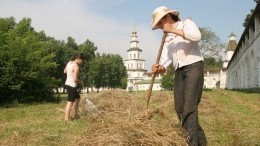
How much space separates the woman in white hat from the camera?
4.38 meters

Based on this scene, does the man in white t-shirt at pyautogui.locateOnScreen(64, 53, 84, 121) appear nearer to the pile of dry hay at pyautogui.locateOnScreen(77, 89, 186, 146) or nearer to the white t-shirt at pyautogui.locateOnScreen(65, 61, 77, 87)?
the white t-shirt at pyautogui.locateOnScreen(65, 61, 77, 87)

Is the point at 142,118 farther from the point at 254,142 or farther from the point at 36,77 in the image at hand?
the point at 36,77

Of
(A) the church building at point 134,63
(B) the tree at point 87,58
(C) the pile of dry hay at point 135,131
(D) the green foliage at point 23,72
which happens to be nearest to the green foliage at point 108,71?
(B) the tree at point 87,58

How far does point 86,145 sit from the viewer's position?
4441 mm

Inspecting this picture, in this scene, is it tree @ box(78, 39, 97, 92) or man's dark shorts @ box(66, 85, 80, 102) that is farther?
tree @ box(78, 39, 97, 92)

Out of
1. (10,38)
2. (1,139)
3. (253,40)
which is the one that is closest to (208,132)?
(1,139)

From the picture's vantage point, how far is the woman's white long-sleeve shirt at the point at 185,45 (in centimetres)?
433

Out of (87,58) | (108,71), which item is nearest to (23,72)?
(87,58)

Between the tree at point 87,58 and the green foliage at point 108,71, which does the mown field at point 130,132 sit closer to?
the tree at point 87,58

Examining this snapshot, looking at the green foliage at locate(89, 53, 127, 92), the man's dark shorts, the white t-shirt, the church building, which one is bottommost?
the man's dark shorts

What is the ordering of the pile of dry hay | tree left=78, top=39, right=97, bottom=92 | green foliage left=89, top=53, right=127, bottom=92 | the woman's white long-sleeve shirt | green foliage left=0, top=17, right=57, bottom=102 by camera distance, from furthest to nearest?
green foliage left=89, top=53, right=127, bottom=92
tree left=78, top=39, right=97, bottom=92
green foliage left=0, top=17, right=57, bottom=102
the woman's white long-sleeve shirt
the pile of dry hay

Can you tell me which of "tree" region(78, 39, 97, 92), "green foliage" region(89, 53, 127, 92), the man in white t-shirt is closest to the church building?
"green foliage" region(89, 53, 127, 92)

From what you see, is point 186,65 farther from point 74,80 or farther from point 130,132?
point 74,80

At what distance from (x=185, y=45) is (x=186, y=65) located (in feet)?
0.84
